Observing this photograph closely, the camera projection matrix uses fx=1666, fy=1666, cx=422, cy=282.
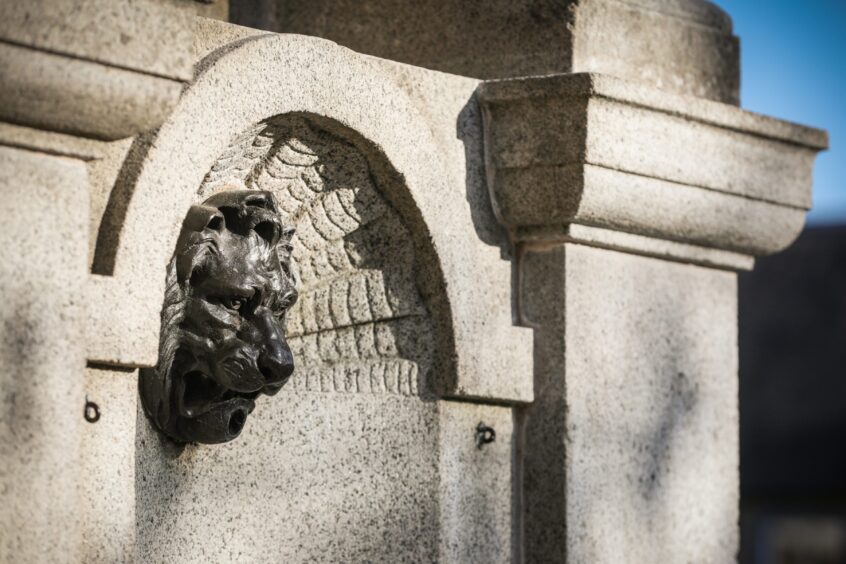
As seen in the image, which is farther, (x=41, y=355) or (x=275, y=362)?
(x=275, y=362)

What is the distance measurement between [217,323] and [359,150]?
1.71 ft

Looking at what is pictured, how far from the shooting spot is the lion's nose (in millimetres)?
2719

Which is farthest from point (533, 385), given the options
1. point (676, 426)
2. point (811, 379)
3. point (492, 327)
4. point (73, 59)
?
point (811, 379)

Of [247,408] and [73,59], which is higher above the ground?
[73,59]

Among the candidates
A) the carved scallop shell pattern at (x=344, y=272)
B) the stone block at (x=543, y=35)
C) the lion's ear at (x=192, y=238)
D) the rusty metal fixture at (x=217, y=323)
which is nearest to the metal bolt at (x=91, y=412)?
the rusty metal fixture at (x=217, y=323)

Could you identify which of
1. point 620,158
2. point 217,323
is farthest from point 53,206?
point 620,158

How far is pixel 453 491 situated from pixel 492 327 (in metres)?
0.33

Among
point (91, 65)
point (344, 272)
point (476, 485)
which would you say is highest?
point (91, 65)

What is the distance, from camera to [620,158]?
3.30 m

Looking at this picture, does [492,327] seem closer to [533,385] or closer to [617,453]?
[533,385]

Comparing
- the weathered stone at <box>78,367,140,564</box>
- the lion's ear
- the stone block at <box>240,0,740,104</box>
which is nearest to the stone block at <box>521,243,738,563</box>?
the stone block at <box>240,0,740,104</box>

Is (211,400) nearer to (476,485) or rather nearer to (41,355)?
(41,355)

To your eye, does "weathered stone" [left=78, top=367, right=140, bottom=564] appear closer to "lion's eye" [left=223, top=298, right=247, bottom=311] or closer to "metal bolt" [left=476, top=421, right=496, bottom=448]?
"lion's eye" [left=223, top=298, right=247, bottom=311]

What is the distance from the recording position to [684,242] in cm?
360
